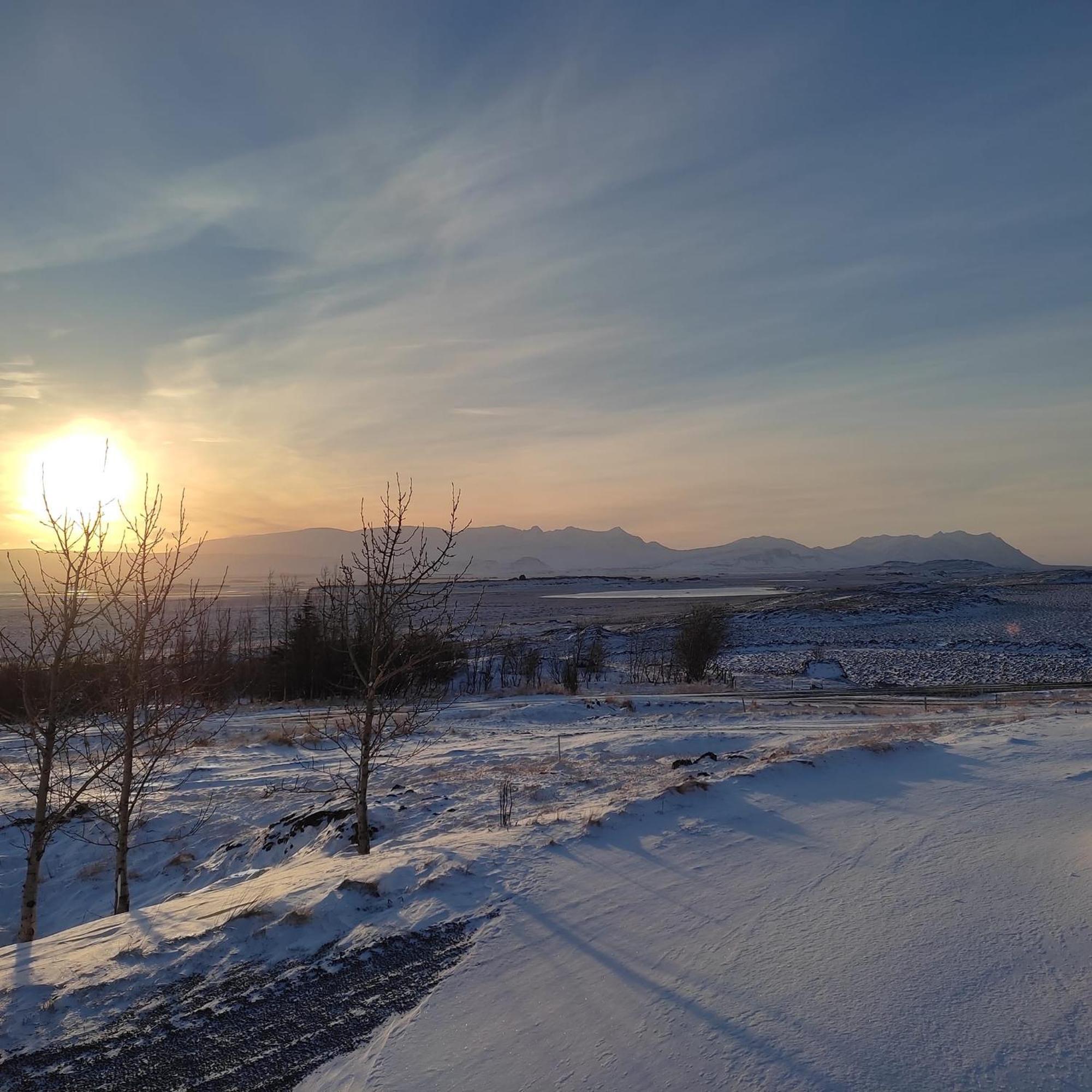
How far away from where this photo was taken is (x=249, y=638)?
41312 millimetres

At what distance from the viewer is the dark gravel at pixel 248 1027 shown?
4.38 m

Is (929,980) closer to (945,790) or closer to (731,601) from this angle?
(945,790)

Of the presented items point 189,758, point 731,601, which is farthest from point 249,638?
point 731,601

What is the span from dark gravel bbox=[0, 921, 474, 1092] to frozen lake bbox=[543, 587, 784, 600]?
4024 inches

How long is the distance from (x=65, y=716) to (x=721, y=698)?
22.6 m

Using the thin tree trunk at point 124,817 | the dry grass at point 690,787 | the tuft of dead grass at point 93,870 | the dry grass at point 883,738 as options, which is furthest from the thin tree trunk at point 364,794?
the dry grass at point 883,738

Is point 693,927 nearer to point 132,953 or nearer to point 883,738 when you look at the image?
point 132,953

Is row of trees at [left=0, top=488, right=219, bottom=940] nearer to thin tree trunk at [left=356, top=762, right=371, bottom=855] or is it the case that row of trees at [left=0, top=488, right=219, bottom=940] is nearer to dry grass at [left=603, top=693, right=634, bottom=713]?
thin tree trunk at [left=356, top=762, right=371, bottom=855]

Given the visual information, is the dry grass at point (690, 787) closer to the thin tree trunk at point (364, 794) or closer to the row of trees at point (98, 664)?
the thin tree trunk at point (364, 794)

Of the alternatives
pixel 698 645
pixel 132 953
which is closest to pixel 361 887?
pixel 132 953

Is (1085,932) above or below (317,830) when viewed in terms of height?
above

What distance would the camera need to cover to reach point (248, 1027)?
15.9 ft

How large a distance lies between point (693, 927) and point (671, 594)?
11891 cm

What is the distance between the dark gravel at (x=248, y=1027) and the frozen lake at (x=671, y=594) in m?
102
